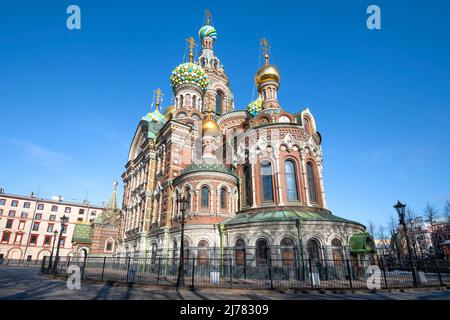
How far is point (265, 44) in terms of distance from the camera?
3247 cm

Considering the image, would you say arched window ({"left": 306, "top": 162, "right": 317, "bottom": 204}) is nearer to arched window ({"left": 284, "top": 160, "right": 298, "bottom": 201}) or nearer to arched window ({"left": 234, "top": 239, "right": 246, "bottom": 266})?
arched window ({"left": 284, "top": 160, "right": 298, "bottom": 201})

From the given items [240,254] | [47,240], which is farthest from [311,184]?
[47,240]

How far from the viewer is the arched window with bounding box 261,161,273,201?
21.6 meters

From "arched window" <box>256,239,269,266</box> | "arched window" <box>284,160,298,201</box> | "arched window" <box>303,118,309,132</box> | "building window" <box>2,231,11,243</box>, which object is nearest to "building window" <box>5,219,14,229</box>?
"building window" <box>2,231,11,243</box>

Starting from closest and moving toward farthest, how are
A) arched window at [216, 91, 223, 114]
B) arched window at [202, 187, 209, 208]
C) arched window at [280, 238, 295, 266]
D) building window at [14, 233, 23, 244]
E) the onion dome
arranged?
arched window at [280, 238, 295, 266] < arched window at [202, 187, 209, 208] < the onion dome < arched window at [216, 91, 223, 114] < building window at [14, 233, 23, 244]

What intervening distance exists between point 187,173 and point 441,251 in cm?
4353

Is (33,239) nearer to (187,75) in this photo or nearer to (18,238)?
(18,238)

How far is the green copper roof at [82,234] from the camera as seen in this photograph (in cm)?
3978

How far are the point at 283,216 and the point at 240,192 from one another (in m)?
6.05

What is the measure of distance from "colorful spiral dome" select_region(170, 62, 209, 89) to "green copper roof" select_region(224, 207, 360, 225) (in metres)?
20.0

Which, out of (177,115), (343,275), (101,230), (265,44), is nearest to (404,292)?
(343,275)

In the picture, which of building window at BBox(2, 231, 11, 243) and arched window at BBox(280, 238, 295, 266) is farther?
building window at BBox(2, 231, 11, 243)

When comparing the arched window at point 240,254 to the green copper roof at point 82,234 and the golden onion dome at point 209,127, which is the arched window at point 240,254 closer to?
the golden onion dome at point 209,127

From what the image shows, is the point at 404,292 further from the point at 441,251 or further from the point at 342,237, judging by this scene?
the point at 441,251
